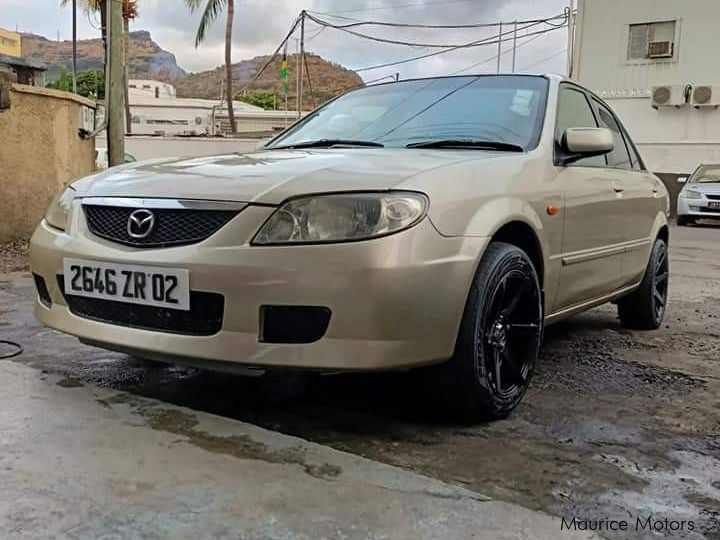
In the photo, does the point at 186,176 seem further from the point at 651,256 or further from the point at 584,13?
the point at 584,13

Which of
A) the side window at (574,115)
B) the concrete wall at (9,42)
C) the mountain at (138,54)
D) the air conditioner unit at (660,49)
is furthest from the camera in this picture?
the mountain at (138,54)

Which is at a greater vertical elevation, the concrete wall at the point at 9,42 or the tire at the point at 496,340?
the concrete wall at the point at 9,42

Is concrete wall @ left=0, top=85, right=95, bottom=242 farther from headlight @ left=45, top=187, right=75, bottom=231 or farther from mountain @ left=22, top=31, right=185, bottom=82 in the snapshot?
mountain @ left=22, top=31, right=185, bottom=82

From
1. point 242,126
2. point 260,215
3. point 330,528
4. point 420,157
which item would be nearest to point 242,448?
point 330,528

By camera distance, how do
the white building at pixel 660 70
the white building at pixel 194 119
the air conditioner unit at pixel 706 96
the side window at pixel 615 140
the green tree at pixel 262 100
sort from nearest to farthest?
the side window at pixel 615 140, the air conditioner unit at pixel 706 96, the white building at pixel 660 70, the white building at pixel 194 119, the green tree at pixel 262 100

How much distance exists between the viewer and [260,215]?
2.36m

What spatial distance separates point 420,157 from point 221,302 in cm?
90

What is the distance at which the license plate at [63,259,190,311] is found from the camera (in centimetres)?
241

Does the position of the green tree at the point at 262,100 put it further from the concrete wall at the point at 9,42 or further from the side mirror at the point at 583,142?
the side mirror at the point at 583,142

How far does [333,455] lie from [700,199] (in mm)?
14466

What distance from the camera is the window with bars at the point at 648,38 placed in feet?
63.2

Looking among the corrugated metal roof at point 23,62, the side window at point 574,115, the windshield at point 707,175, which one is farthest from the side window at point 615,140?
the windshield at point 707,175

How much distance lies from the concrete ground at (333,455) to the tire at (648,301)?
0.89 metres

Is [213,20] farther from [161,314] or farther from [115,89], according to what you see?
[161,314]
